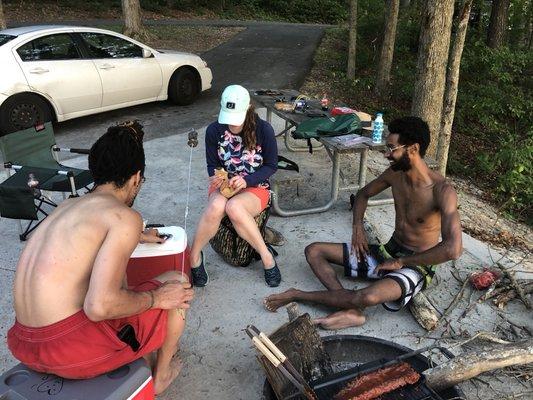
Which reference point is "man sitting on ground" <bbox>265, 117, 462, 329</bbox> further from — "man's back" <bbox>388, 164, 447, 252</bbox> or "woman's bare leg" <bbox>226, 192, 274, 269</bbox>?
"woman's bare leg" <bbox>226, 192, 274, 269</bbox>

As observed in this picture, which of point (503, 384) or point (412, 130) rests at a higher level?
point (412, 130)

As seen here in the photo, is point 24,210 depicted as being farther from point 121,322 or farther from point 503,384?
point 503,384

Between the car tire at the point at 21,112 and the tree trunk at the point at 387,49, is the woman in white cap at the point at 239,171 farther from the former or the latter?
the tree trunk at the point at 387,49

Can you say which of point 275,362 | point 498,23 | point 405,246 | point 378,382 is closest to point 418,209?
point 405,246

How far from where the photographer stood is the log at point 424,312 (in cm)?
308

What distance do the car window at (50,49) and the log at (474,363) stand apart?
6.34 meters

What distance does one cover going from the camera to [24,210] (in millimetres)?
3682

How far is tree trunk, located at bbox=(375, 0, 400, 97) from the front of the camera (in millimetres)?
9276

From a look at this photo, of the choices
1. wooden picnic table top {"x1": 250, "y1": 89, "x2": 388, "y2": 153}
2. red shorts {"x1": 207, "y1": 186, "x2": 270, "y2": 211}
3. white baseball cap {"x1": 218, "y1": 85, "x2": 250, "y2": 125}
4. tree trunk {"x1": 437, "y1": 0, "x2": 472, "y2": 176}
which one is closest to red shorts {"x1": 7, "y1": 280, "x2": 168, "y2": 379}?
red shorts {"x1": 207, "y1": 186, "x2": 270, "y2": 211}

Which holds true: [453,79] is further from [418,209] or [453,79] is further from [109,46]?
[109,46]

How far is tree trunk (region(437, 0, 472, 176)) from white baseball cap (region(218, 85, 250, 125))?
2.38 metres

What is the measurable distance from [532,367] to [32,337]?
264cm

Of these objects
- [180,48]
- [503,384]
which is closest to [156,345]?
[503,384]

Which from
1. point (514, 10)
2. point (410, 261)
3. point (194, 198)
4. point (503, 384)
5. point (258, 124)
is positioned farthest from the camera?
point (514, 10)
